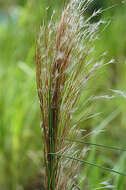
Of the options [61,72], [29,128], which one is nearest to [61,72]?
[61,72]

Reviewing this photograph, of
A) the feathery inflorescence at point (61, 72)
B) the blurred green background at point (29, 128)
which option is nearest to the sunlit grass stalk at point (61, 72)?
the feathery inflorescence at point (61, 72)

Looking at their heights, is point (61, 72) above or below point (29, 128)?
below

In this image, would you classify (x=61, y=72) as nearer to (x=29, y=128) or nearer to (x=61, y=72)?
(x=61, y=72)

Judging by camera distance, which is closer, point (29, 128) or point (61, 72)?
point (61, 72)

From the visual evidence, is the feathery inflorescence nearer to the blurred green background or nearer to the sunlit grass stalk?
the sunlit grass stalk

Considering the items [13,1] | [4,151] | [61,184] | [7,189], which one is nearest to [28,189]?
[7,189]

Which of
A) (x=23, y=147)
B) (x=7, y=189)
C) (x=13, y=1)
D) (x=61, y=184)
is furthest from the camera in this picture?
(x=13, y=1)

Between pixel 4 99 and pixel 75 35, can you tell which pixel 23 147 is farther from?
pixel 75 35
